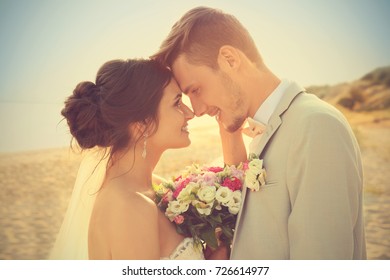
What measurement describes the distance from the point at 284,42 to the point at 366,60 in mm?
1107

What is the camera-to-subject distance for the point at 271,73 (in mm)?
2422

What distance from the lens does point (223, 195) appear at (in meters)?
2.36

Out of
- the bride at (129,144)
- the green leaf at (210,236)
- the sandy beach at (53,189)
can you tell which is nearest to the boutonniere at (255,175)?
the green leaf at (210,236)

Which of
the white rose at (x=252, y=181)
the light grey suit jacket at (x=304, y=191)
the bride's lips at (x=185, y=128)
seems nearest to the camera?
the light grey suit jacket at (x=304, y=191)

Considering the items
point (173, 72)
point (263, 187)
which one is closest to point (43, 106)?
point (173, 72)

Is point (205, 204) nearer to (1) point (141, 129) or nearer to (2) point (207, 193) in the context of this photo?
(2) point (207, 193)

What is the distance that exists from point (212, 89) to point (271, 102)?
1.34 feet

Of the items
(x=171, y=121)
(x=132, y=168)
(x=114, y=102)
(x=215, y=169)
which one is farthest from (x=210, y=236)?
(x=114, y=102)

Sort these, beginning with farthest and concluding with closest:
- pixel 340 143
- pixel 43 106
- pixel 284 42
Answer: pixel 43 106 < pixel 284 42 < pixel 340 143

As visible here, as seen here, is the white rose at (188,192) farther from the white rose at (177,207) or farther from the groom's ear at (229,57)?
the groom's ear at (229,57)

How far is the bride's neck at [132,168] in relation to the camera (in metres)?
2.45

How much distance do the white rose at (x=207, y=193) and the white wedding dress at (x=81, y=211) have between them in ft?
2.09

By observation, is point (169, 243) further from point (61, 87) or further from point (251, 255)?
point (61, 87)

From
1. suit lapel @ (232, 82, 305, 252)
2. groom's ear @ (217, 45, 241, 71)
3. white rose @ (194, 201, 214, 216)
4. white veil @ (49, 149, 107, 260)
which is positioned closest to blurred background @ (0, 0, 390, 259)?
white veil @ (49, 149, 107, 260)
